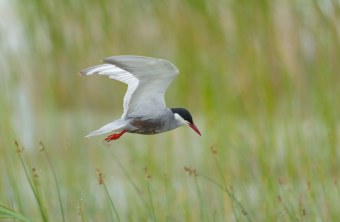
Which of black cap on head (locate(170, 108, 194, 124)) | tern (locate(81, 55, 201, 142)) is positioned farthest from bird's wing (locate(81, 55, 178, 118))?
black cap on head (locate(170, 108, 194, 124))

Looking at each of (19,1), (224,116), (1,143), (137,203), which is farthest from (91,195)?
(19,1)

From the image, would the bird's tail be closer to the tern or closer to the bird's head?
the tern

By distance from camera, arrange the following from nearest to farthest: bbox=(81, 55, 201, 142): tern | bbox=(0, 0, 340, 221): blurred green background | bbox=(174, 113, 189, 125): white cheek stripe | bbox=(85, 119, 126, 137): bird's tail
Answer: bbox=(85, 119, 126, 137): bird's tail
bbox=(81, 55, 201, 142): tern
bbox=(174, 113, 189, 125): white cheek stripe
bbox=(0, 0, 340, 221): blurred green background

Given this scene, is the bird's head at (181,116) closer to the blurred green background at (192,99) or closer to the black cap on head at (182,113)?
the black cap on head at (182,113)

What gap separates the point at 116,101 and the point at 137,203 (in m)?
2.00

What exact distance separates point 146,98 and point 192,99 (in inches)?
111

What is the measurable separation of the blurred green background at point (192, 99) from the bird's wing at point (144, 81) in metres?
1.21

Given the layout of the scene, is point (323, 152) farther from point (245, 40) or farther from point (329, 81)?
point (245, 40)

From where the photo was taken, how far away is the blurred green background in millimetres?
5098

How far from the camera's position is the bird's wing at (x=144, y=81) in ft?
10.9

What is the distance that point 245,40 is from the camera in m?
5.91

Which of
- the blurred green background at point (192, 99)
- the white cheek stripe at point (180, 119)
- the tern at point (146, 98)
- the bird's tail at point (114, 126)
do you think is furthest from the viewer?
the blurred green background at point (192, 99)

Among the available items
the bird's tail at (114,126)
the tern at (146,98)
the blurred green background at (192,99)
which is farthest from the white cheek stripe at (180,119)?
the blurred green background at (192,99)

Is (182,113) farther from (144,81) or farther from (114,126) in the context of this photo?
(114,126)
